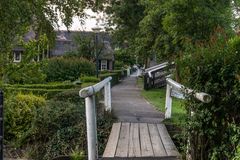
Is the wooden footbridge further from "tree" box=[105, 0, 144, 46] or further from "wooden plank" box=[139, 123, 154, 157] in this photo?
"tree" box=[105, 0, 144, 46]

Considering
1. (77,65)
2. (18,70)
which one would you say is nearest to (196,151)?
(18,70)

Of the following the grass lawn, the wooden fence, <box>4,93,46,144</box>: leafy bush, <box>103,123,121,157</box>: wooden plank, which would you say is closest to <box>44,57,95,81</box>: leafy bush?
the wooden fence

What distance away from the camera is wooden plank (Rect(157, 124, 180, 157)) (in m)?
6.45

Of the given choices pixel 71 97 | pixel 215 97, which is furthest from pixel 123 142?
pixel 71 97

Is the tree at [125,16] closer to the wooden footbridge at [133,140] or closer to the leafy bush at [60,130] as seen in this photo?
the leafy bush at [60,130]

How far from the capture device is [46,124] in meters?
9.69

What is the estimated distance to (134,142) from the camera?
7.35 m

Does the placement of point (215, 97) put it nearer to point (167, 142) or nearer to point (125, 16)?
point (167, 142)

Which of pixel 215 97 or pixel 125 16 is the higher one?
pixel 125 16

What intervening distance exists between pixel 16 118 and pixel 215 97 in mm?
6655

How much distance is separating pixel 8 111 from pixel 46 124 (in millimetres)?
1509

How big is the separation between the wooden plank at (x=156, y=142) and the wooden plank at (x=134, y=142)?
25 cm

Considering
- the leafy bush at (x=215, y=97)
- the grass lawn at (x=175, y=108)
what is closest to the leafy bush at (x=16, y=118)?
the grass lawn at (x=175, y=108)

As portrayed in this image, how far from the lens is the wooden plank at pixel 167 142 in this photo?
6.45m
